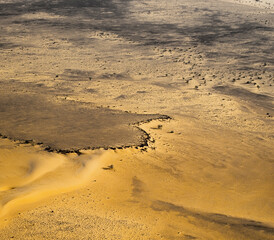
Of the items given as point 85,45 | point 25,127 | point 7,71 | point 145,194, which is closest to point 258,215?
point 145,194

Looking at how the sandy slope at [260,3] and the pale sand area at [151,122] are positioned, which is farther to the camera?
the sandy slope at [260,3]

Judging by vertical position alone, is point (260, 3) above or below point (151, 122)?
above

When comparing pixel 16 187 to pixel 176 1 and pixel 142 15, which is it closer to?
→ pixel 142 15

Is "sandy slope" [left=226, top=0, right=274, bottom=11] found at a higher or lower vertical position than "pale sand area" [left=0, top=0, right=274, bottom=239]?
higher

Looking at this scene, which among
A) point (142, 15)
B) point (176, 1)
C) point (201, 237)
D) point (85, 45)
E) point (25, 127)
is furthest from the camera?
point (176, 1)

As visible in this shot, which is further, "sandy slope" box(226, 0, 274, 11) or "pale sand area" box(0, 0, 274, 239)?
"sandy slope" box(226, 0, 274, 11)

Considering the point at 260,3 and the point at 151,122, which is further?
the point at 260,3

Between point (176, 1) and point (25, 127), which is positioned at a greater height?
point (176, 1)

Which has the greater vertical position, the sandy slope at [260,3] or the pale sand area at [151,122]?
the sandy slope at [260,3]
